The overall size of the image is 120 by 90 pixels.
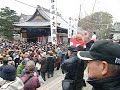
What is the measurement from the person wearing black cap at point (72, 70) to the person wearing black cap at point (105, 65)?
381cm

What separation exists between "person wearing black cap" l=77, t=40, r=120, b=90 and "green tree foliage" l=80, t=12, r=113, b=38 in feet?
179

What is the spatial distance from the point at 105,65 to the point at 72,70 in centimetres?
410

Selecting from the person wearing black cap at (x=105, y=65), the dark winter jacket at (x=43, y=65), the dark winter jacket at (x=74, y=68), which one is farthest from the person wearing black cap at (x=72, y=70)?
the dark winter jacket at (x=43, y=65)

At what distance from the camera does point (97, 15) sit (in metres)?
59.9

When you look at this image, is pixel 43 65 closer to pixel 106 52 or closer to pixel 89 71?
pixel 89 71

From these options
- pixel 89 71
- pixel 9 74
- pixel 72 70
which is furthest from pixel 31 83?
pixel 89 71

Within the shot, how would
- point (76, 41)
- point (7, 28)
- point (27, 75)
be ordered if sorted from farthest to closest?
point (7, 28) < point (76, 41) < point (27, 75)

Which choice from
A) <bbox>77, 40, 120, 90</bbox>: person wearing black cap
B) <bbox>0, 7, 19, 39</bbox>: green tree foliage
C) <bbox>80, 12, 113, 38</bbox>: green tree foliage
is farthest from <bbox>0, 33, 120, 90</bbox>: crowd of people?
<bbox>80, 12, 113, 38</bbox>: green tree foliage

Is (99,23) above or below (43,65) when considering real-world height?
above

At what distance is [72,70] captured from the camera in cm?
619

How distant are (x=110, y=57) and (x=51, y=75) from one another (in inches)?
541

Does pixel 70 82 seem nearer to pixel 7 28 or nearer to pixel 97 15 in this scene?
pixel 7 28

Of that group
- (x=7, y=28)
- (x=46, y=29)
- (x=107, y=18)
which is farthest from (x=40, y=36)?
(x=107, y=18)

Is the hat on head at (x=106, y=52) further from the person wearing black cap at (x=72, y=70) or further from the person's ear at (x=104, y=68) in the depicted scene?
the person wearing black cap at (x=72, y=70)
